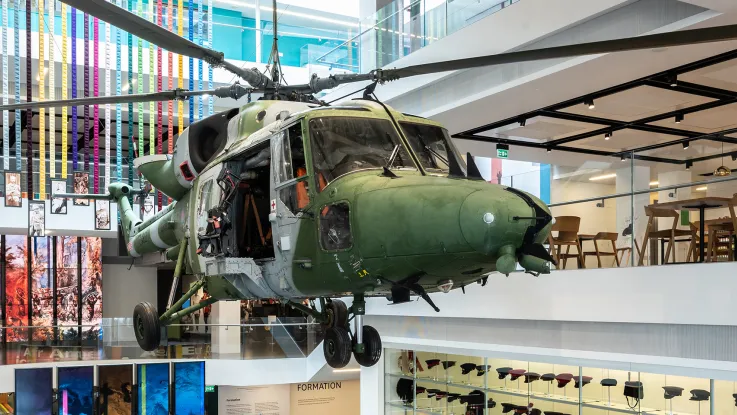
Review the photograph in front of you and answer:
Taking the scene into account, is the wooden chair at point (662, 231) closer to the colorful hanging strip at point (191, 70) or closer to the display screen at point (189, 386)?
the colorful hanging strip at point (191, 70)

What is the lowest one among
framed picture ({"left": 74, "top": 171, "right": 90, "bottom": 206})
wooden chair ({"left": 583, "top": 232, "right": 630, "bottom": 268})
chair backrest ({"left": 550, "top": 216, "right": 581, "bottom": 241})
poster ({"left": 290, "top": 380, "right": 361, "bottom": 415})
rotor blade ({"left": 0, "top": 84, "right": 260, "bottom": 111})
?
poster ({"left": 290, "top": 380, "right": 361, "bottom": 415})

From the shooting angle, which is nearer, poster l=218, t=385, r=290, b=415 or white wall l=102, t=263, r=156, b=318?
poster l=218, t=385, r=290, b=415

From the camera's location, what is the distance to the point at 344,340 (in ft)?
23.2

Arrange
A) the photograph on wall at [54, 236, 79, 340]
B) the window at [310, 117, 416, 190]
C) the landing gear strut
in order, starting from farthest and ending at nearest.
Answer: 1. the photograph on wall at [54, 236, 79, 340]
2. the landing gear strut
3. the window at [310, 117, 416, 190]

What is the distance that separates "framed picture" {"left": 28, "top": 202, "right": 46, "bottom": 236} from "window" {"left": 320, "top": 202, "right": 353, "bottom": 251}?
362 inches

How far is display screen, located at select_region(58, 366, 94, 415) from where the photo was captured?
14.6 m

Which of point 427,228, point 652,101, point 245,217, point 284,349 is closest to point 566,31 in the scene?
point 652,101

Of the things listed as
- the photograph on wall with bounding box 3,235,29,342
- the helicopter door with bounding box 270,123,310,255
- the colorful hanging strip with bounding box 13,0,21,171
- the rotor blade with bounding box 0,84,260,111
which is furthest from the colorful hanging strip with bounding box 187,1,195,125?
the helicopter door with bounding box 270,123,310,255

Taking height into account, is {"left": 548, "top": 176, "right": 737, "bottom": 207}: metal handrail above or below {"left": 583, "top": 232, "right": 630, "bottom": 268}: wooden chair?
above

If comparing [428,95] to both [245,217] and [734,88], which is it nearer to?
[734,88]

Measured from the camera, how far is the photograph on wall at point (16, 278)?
20.0 m

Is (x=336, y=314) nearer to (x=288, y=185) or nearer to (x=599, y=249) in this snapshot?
(x=288, y=185)

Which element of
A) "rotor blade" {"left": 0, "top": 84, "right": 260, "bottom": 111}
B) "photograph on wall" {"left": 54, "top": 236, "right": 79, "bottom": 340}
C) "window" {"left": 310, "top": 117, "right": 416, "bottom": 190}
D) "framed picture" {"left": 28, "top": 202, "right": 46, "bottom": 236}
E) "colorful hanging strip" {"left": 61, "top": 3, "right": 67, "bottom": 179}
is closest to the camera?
"window" {"left": 310, "top": 117, "right": 416, "bottom": 190}

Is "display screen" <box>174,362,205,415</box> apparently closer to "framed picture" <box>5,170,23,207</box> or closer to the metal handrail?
"framed picture" <box>5,170,23,207</box>
